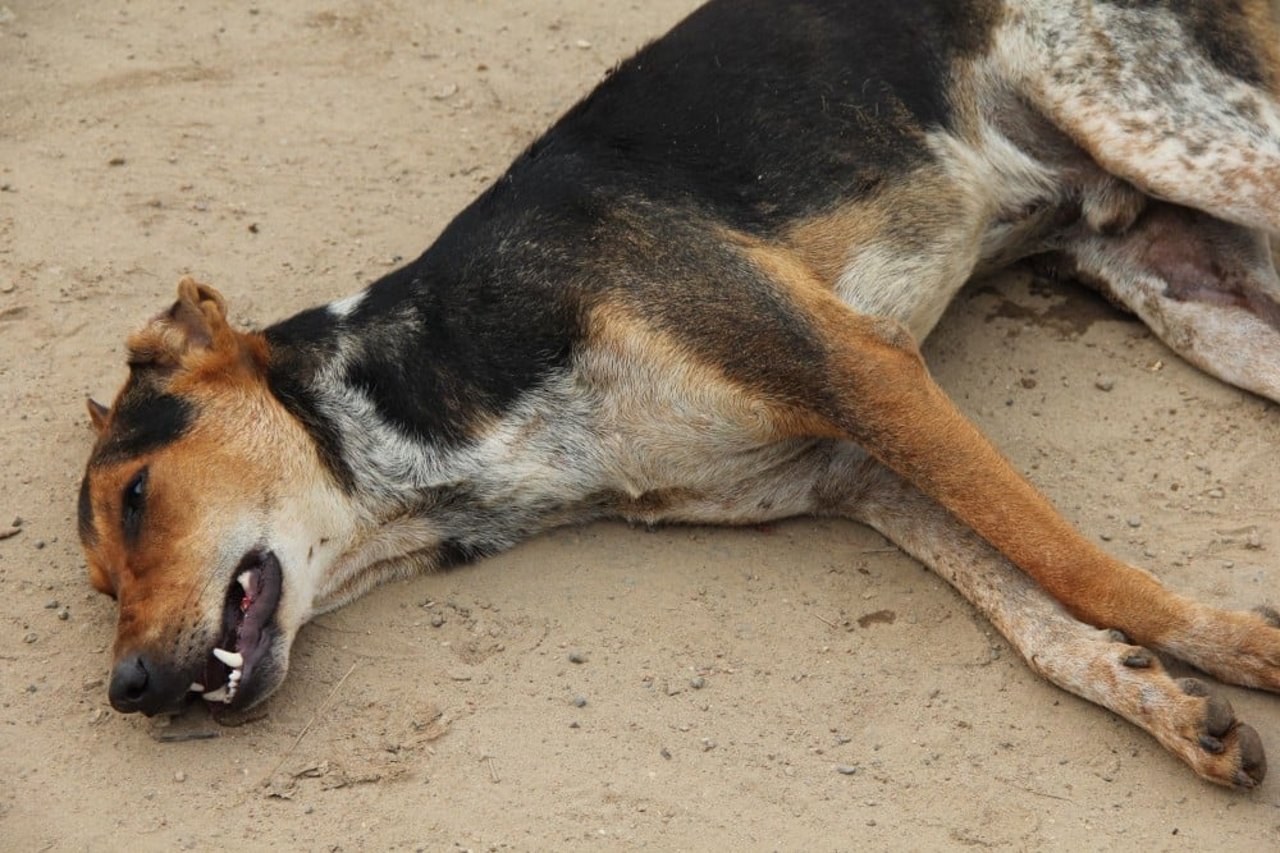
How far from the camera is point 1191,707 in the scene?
504 centimetres

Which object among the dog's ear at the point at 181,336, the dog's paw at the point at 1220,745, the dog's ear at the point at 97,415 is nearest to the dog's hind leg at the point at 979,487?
the dog's paw at the point at 1220,745

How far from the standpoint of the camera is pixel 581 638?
5723 mm

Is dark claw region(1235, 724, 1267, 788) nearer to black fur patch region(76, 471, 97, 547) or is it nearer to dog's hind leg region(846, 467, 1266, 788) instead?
dog's hind leg region(846, 467, 1266, 788)

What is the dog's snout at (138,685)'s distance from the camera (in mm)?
5207

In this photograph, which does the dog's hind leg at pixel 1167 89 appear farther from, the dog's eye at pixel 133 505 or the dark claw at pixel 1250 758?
the dog's eye at pixel 133 505

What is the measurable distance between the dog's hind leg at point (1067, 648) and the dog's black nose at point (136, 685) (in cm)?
273

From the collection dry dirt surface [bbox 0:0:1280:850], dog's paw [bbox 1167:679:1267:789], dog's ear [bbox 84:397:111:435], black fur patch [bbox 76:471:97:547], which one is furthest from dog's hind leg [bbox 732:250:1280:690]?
dog's ear [bbox 84:397:111:435]

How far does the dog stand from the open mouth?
0.01 m

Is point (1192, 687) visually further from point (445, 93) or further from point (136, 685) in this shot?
point (445, 93)

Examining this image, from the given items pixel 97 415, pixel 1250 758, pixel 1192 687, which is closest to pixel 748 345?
pixel 1192 687

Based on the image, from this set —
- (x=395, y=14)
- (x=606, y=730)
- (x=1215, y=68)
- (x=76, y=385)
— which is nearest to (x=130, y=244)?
(x=76, y=385)

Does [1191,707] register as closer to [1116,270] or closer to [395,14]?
[1116,270]

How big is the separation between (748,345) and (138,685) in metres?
2.43

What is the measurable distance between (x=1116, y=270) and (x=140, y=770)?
15.3 feet
